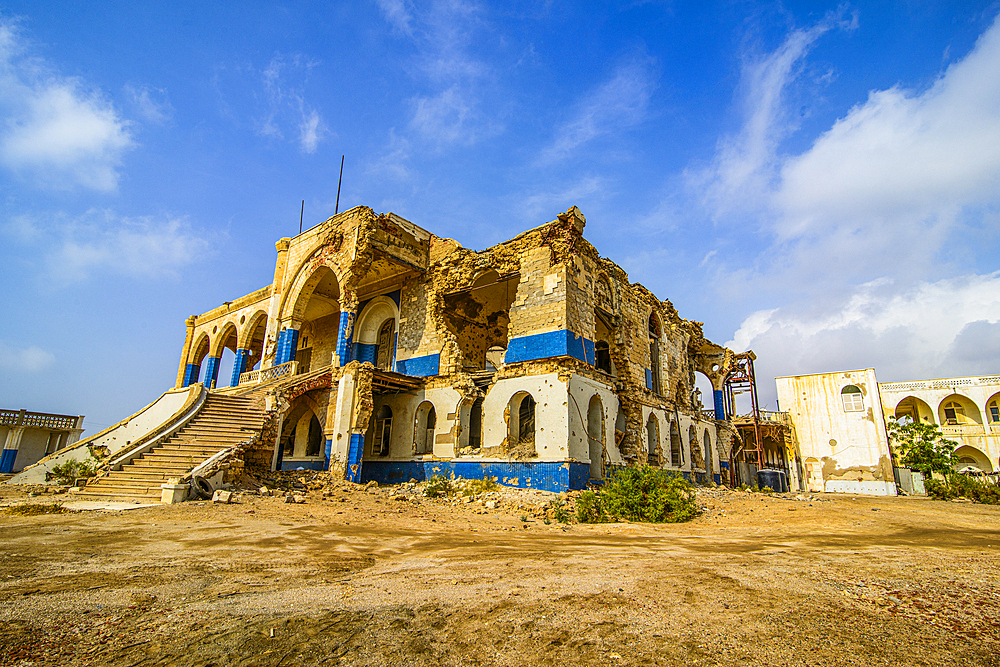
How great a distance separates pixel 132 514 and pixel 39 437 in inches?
1060

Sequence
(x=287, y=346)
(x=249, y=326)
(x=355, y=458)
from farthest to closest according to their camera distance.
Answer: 1. (x=249, y=326)
2. (x=287, y=346)
3. (x=355, y=458)

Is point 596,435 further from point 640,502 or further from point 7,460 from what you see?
point 7,460

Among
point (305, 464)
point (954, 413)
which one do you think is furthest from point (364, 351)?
point (954, 413)

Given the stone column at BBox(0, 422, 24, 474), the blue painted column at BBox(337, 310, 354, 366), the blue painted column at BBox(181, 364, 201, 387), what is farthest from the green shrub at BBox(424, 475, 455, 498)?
the stone column at BBox(0, 422, 24, 474)

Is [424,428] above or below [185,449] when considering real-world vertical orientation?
above

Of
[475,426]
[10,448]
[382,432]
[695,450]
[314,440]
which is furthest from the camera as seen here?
[10,448]

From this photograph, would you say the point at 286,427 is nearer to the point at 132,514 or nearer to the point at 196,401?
the point at 196,401

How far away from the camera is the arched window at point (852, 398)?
30.6m

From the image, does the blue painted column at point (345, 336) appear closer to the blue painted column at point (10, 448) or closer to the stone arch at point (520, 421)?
the stone arch at point (520, 421)

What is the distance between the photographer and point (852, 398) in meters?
30.9

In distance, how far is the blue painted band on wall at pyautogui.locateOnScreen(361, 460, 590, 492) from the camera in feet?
47.4

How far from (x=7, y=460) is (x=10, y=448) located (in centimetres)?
63

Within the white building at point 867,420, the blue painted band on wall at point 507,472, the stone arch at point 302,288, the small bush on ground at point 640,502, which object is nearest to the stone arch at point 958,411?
the white building at point 867,420

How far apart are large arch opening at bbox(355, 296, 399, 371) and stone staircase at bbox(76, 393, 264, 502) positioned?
5452 mm
